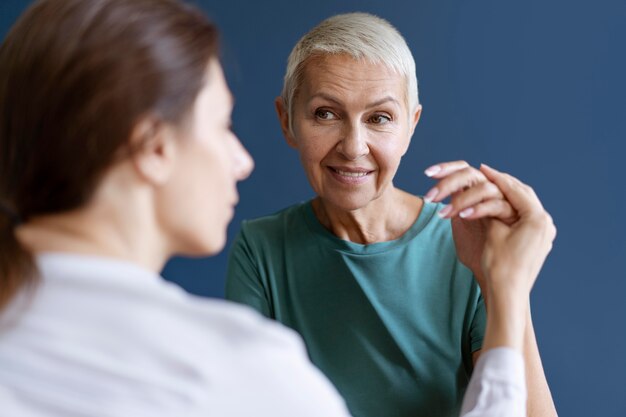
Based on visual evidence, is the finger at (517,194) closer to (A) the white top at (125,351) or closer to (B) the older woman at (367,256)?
(B) the older woman at (367,256)

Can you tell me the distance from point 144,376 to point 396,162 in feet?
3.06

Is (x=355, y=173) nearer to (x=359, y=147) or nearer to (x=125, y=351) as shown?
(x=359, y=147)

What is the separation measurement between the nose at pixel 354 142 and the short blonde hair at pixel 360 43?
0.45ft

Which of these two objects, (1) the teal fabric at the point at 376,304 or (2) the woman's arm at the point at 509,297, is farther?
(1) the teal fabric at the point at 376,304

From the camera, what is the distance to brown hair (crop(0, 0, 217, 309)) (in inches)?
29.9

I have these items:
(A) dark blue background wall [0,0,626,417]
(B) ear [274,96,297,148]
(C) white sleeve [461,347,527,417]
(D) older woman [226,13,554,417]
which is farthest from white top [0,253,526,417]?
(A) dark blue background wall [0,0,626,417]

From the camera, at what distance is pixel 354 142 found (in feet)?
4.89

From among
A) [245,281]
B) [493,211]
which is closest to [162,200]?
[493,211]

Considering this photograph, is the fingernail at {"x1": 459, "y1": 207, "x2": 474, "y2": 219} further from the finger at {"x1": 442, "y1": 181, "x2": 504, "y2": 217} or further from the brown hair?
the brown hair

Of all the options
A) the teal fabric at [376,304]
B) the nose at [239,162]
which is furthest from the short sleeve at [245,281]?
the nose at [239,162]

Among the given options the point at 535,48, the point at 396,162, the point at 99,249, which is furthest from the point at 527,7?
the point at 99,249

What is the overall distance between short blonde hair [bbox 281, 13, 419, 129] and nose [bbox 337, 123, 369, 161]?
0.45 ft

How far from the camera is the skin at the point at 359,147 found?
4.83ft

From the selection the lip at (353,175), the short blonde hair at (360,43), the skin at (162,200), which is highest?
the short blonde hair at (360,43)
